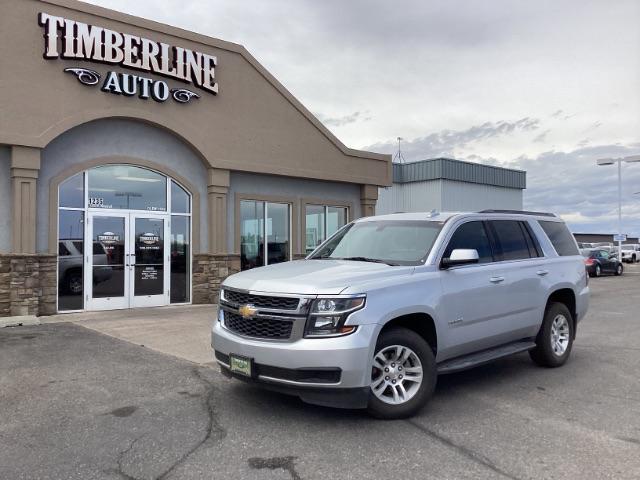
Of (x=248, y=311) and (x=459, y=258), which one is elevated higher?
(x=459, y=258)

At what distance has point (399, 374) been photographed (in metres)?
4.82

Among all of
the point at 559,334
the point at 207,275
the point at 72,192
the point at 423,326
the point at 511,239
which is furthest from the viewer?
the point at 207,275

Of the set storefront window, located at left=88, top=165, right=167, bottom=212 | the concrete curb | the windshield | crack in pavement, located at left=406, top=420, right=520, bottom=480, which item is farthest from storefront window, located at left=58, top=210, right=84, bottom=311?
crack in pavement, located at left=406, top=420, right=520, bottom=480

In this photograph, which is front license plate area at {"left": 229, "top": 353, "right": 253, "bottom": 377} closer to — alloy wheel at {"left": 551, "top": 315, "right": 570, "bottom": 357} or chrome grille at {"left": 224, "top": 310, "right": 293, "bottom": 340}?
chrome grille at {"left": 224, "top": 310, "right": 293, "bottom": 340}

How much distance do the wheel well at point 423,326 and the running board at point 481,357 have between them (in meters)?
0.22

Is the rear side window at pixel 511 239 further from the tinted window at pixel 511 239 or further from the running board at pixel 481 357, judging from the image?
the running board at pixel 481 357

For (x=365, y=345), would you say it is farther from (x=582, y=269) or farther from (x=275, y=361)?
(x=582, y=269)

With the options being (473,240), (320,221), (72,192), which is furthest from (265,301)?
(320,221)

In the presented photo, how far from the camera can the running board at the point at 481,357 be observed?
5.23 m

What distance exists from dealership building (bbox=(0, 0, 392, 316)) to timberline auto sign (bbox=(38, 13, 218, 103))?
3cm

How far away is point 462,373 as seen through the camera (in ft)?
21.5

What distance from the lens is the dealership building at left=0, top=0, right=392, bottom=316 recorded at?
10.9 metres

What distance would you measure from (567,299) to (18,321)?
9505mm

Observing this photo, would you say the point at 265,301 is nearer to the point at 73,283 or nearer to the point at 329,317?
the point at 329,317
